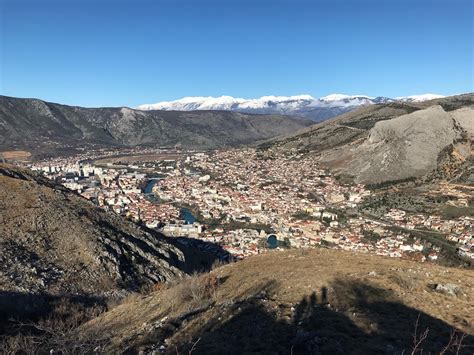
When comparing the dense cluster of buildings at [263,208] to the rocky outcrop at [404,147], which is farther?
the rocky outcrop at [404,147]

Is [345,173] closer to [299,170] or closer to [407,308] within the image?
[299,170]

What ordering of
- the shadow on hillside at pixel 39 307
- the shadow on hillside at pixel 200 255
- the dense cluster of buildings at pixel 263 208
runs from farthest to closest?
the dense cluster of buildings at pixel 263 208 → the shadow on hillside at pixel 200 255 → the shadow on hillside at pixel 39 307

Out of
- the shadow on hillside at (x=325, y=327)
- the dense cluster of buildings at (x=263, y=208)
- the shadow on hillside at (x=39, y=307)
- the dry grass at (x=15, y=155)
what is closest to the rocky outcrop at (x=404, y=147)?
the dense cluster of buildings at (x=263, y=208)

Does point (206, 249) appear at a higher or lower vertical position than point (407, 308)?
lower

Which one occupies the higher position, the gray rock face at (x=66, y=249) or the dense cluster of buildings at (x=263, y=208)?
the gray rock face at (x=66, y=249)

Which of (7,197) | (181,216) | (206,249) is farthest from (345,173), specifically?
(7,197)

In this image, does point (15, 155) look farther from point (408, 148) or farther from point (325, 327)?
point (325, 327)

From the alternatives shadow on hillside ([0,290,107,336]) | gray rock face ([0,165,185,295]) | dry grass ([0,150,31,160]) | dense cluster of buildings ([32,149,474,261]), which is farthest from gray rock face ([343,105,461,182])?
dry grass ([0,150,31,160])

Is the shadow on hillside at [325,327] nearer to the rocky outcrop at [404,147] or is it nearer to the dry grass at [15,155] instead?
the rocky outcrop at [404,147]
